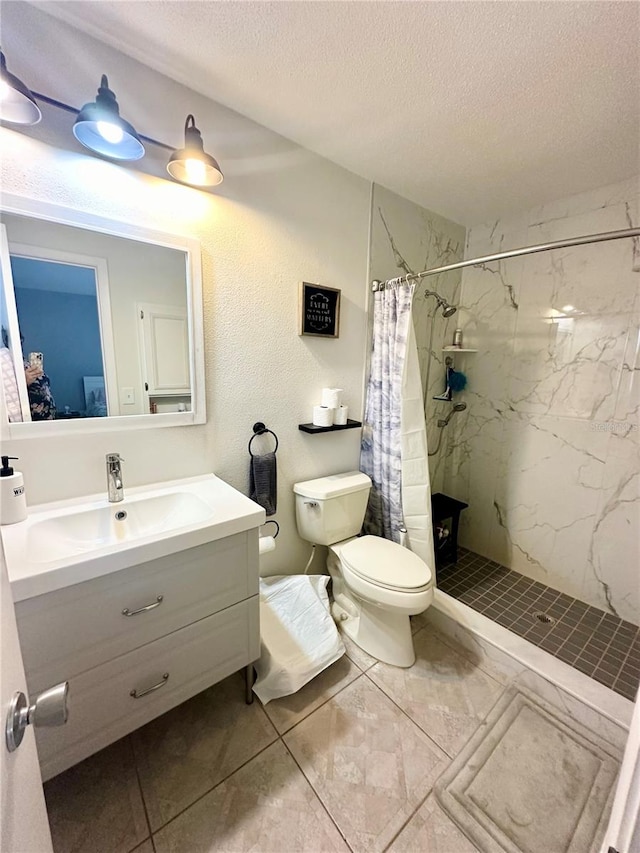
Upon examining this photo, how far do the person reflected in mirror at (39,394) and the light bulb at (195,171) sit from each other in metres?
0.86

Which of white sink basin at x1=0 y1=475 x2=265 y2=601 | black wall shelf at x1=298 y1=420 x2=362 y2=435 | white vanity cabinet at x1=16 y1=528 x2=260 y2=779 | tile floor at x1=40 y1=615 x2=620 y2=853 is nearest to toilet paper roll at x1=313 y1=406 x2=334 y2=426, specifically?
black wall shelf at x1=298 y1=420 x2=362 y2=435

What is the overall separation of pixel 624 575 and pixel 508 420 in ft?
3.42

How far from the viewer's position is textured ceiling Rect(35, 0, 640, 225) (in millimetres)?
996

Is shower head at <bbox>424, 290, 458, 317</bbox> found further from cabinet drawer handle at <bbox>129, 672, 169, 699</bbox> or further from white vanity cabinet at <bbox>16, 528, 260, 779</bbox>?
cabinet drawer handle at <bbox>129, 672, 169, 699</bbox>

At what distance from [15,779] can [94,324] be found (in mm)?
1195

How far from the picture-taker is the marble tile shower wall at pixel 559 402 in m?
1.80

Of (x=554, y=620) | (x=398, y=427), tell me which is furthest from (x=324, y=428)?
(x=554, y=620)

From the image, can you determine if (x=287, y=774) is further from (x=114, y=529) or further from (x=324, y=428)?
(x=324, y=428)

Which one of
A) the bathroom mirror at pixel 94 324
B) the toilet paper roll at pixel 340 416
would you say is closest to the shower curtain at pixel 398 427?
the toilet paper roll at pixel 340 416

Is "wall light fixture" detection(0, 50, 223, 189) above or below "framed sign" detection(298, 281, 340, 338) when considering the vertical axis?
above

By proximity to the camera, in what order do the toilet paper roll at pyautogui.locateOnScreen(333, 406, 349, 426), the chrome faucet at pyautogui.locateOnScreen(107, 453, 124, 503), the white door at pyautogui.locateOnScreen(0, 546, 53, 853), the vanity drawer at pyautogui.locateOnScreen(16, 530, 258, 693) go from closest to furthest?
the white door at pyautogui.locateOnScreen(0, 546, 53, 853), the vanity drawer at pyautogui.locateOnScreen(16, 530, 258, 693), the chrome faucet at pyautogui.locateOnScreen(107, 453, 124, 503), the toilet paper roll at pyautogui.locateOnScreen(333, 406, 349, 426)

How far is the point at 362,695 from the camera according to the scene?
142cm

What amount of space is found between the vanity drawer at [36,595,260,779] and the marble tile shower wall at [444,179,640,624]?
1879mm

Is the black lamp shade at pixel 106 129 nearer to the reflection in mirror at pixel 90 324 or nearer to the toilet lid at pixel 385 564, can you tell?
the reflection in mirror at pixel 90 324
